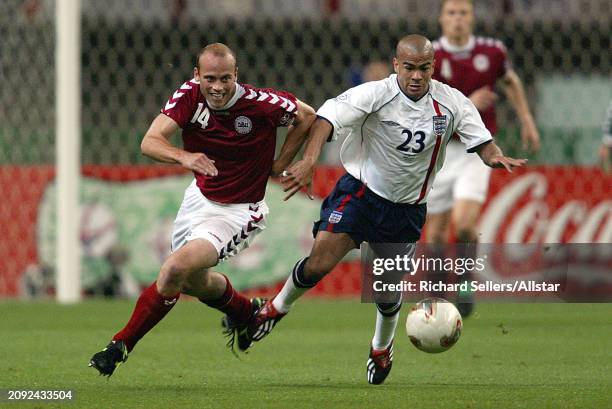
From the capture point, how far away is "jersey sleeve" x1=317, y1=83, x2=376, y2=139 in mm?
6277

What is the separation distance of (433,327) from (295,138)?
49.5 inches

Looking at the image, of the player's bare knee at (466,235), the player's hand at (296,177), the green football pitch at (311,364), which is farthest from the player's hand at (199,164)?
the player's bare knee at (466,235)

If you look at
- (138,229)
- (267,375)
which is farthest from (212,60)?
(138,229)

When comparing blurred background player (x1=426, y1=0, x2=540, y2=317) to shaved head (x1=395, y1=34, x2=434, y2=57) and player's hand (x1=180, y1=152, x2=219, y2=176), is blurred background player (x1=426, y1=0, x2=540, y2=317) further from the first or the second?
player's hand (x1=180, y1=152, x2=219, y2=176)

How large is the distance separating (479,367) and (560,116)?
6.77 metres

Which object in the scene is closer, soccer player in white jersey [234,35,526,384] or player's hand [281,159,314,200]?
player's hand [281,159,314,200]

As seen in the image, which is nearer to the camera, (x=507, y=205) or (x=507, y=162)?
(x=507, y=162)

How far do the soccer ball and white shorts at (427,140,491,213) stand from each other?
3358mm

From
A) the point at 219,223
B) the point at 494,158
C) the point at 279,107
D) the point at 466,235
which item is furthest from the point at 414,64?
the point at 466,235

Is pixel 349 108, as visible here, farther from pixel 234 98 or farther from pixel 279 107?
pixel 234 98

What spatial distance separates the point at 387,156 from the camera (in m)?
6.57

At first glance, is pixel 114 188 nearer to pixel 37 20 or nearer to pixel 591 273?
pixel 37 20

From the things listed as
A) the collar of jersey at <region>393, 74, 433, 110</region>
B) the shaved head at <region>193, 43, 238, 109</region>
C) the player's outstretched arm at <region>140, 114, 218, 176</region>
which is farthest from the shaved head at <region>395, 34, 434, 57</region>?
the player's outstretched arm at <region>140, 114, 218, 176</region>

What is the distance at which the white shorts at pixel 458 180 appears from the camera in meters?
9.56
